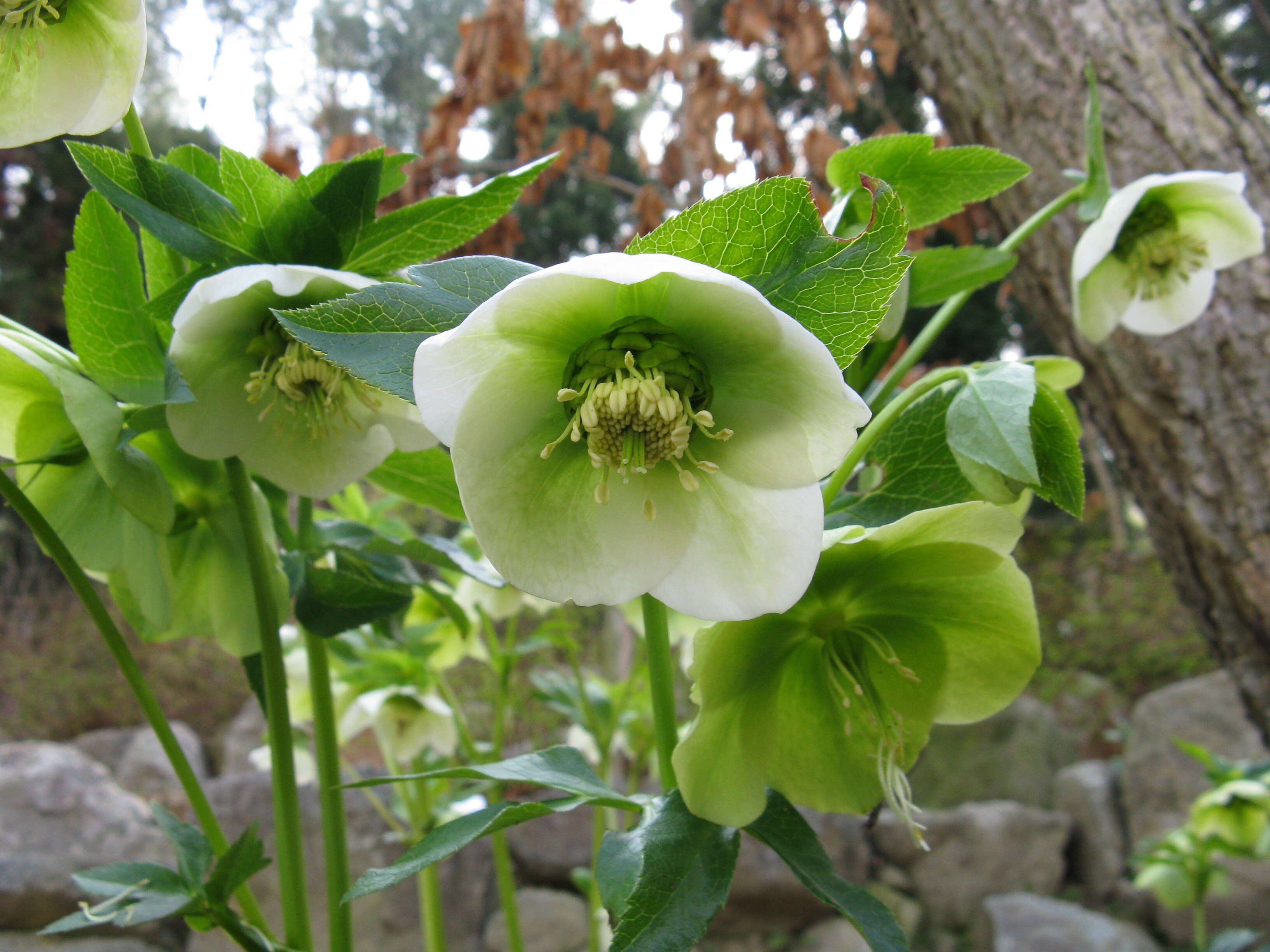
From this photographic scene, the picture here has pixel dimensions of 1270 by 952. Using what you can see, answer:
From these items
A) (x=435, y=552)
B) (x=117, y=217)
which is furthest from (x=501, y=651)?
(x=117, y=217)

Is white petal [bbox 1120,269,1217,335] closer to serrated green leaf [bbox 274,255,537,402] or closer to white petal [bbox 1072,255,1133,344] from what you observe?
white petal [bbox 1072,255,1133,344]

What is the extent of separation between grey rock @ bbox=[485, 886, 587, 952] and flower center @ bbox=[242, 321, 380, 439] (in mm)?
2355

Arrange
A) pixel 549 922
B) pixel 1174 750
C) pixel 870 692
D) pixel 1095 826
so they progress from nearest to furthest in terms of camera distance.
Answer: pixel 870 692
pixel 549 922
pixel 1174 750
pixel 1095 826

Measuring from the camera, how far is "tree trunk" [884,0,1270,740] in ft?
2.92

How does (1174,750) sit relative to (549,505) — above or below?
below

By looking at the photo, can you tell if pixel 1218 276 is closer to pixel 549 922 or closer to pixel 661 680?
pixel 661 680

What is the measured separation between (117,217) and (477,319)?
22 centimetres

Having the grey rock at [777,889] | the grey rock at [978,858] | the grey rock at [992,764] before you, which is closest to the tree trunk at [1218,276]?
the grey rock at [777,889]

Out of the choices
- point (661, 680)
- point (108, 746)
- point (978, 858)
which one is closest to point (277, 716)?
point (661, 680)

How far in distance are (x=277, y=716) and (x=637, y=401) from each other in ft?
0.69

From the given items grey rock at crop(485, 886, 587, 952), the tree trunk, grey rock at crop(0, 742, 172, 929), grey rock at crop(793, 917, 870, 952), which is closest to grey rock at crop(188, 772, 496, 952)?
grey rock at crop(485, 886, 587, 952)

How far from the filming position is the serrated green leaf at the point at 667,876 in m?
0.26

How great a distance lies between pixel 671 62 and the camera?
2.32m

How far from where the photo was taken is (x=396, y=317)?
0.25 m
